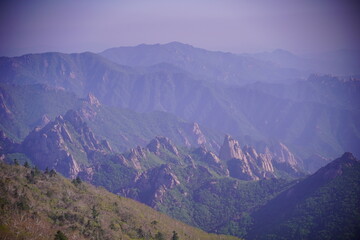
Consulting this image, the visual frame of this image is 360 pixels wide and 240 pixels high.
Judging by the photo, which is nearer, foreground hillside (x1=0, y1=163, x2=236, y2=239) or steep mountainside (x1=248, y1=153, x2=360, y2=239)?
foreground hillside (x1=0, y1=163, x2=236, y2=239)

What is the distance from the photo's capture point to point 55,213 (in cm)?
7706

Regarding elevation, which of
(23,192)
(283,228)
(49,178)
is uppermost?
(23,192)

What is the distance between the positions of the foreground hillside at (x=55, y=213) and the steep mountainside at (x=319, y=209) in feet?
244

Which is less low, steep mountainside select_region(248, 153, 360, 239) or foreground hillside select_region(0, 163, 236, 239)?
foreground hillside select_region(0, 163, 236, 239)

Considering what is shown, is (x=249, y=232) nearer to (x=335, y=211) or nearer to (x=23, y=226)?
(x=335, y=211)

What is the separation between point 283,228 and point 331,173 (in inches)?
1856

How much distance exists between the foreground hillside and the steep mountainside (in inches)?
2923

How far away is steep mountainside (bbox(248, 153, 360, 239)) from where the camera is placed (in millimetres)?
139125

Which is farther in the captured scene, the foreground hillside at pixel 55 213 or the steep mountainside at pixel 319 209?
the steep mountainside at pixel 319 209

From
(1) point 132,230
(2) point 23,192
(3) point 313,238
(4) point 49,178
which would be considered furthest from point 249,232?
(2) point 23,192

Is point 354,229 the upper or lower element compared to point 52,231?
lower

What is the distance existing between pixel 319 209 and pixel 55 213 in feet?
420

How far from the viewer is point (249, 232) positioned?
17188 cm

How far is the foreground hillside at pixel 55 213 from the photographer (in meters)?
63.9
